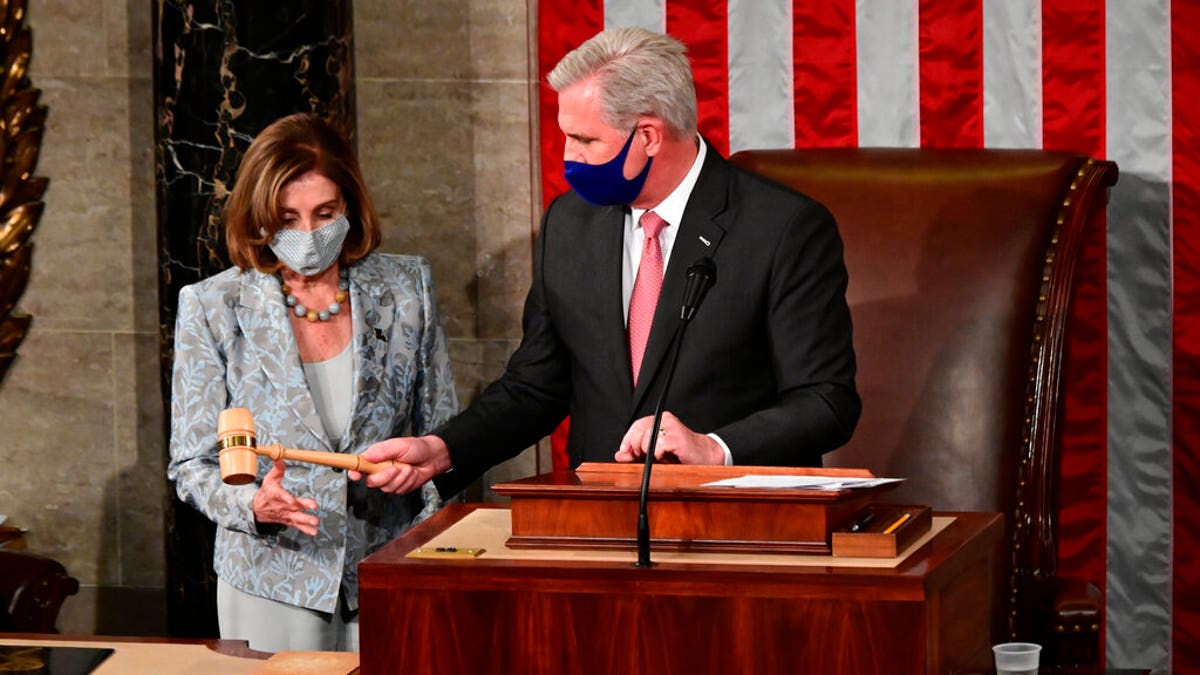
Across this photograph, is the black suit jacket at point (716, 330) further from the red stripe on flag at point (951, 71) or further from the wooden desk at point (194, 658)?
the red stripe on flag at point (951, 71)

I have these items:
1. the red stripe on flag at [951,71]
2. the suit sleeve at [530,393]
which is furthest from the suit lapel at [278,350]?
the red stripe on flag at [951,71]

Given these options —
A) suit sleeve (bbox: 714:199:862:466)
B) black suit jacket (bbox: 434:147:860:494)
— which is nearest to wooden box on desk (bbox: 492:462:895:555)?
suit sleeve (bbox: 714:199:862:466)

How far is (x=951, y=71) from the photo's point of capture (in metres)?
4.37

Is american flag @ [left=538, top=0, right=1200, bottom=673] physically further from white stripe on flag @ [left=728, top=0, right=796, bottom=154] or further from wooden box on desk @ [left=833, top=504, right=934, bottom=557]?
wooden box on desk @ [left=833, top=504, right=934, bottom=557]

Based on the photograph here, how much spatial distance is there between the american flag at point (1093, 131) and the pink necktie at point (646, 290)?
4.50 ft

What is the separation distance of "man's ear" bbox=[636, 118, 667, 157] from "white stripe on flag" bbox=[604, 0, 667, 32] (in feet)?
4.77

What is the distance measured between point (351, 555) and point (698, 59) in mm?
1802

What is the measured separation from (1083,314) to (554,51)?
158 cm

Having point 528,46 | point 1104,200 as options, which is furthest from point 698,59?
point 1104,200

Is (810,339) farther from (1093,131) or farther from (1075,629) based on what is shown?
(1093,131)

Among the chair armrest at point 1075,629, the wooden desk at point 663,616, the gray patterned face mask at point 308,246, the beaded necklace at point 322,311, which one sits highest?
the gray patterned face mask at point 308,246

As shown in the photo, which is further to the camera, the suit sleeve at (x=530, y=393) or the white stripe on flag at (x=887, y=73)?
the white stripe on flag at (x=887, y=73)

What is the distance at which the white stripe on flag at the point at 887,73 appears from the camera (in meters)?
4.40

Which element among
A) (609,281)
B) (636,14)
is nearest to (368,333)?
(609,281)
